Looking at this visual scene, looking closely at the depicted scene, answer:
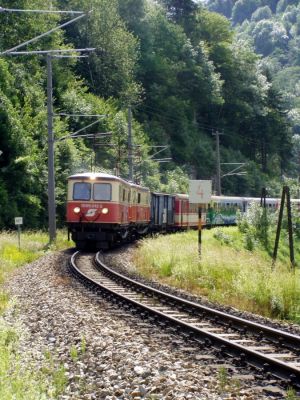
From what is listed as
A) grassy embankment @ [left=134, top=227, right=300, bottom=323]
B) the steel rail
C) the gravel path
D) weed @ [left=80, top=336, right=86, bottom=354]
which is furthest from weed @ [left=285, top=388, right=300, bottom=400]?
grassy embankment @ [left=134, top=227, right=300, bottom=323]

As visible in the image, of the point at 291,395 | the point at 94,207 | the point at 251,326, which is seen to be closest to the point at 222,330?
the point at 251,326

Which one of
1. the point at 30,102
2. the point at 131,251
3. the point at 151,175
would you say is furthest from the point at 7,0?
the point at 131,251

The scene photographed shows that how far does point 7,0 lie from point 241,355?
4246cm

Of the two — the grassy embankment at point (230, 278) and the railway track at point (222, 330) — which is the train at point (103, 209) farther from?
the railway track at point (222, 330)

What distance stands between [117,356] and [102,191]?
20.3 metres

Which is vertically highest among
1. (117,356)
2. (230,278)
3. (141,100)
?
(141,100)

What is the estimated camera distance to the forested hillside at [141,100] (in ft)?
135

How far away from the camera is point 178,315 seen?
13344 mm

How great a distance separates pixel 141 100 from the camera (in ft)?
232

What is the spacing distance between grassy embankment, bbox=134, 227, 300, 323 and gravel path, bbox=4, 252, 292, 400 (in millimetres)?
3048

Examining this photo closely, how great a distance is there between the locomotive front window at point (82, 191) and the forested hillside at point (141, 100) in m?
5.34

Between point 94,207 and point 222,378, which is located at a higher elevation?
point 94,207

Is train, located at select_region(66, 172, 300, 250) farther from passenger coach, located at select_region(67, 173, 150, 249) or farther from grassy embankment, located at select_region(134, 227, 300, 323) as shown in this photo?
grassy embankment, located at select_region(134, 227, 300, 323)

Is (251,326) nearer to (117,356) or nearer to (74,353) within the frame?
(117,356)
